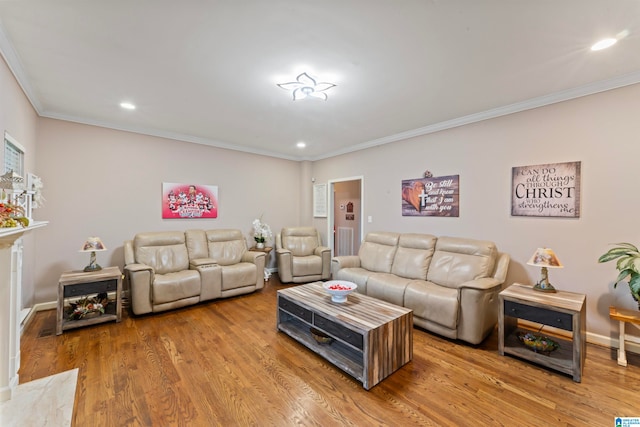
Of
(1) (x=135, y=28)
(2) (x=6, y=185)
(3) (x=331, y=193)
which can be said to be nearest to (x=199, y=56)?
(1) (x=135, y=28)

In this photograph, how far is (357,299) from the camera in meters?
2.78

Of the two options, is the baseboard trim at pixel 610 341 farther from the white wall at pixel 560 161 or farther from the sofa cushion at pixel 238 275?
the sofa cushion at pixel 238 275

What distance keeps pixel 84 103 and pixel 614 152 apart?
18.6 feet

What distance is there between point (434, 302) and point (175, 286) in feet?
10.5

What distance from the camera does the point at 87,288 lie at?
122 inches

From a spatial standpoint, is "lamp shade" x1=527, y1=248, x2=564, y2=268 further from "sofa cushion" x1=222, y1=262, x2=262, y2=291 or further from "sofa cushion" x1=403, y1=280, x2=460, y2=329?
"sofa cushion" x1=222, y1=262, x2=262, y2=291

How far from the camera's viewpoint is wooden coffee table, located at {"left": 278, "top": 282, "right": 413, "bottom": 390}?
2.10 metres

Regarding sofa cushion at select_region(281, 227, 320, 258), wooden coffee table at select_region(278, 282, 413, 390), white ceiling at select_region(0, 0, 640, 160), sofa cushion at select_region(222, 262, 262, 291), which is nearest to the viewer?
white ceiling at select_region(0, 0, 640, 160)

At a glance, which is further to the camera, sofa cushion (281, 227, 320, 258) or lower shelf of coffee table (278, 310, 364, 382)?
sofa cushion (281, 227, 320, 258)

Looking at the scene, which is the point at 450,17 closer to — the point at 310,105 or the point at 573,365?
the point at 310,105

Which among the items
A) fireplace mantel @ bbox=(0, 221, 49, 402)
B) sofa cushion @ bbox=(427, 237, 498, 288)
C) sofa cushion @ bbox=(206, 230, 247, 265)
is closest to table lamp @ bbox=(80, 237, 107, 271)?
fireplace mantel @ bbox=(0, 221, 49, 402)

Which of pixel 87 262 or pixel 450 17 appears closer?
pixel 450 17

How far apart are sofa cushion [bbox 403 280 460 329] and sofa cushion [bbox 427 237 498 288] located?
0.20 metres

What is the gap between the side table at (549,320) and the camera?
2.17m
